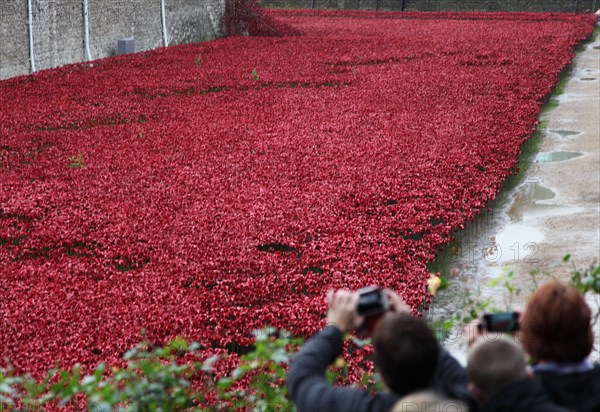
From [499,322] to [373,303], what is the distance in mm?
430

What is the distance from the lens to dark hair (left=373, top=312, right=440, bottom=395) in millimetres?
2539

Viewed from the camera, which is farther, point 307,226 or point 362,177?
point 362,177

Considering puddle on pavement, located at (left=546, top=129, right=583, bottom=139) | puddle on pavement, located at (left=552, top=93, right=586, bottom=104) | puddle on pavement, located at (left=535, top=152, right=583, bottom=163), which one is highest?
puddle on pavement, located at (left=535, top=152, right=583, bottom=163)

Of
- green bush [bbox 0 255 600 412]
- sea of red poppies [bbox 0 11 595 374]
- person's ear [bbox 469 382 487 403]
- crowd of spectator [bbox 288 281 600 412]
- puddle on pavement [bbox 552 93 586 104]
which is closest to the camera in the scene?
crowd of spectator [bbox 288 281 600 412]

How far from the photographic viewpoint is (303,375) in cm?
288

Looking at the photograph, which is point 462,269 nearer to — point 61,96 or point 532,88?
point 532,88

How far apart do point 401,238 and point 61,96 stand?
11.3 meters

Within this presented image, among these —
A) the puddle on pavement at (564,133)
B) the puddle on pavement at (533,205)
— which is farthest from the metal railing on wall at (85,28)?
the puddle on pavement at (533,205)

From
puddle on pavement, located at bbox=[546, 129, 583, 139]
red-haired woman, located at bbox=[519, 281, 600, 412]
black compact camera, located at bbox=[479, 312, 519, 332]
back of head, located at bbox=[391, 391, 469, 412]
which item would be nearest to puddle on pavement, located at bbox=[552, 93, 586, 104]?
puddle on pavement, located at bbox=[546, 129, 583, 139]

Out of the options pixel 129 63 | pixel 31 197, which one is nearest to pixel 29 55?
pixel 129 63

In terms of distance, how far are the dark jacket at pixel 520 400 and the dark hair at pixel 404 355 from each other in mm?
199

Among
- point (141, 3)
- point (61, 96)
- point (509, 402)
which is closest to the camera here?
point (509, 402)

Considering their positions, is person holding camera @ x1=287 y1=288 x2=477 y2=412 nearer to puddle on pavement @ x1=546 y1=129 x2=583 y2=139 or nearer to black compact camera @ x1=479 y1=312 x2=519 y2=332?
black compact camera @ x1=479 y1=312 x2=519 y2=332

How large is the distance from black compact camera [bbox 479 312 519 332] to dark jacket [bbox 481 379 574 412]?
1.12 ft
